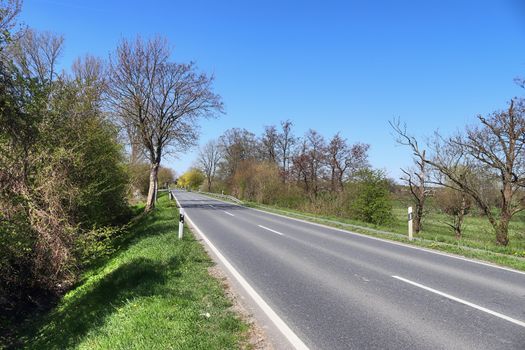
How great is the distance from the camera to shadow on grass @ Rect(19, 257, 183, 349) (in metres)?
6.46

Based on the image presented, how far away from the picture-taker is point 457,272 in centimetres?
829

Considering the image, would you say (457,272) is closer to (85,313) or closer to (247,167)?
(85,313)

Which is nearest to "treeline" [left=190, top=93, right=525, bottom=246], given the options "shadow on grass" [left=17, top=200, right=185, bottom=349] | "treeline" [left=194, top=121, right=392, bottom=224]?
"treeline" [left=194, top=121, right=392, bottom=224]

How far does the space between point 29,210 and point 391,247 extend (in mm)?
10385

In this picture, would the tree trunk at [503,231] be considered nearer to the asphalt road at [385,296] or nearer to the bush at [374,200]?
the bush at [374,200]

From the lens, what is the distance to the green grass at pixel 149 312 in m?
4.77

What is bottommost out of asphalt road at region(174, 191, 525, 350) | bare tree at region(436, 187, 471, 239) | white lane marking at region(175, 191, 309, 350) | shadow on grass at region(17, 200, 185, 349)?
shadow on grass at region(17, 200, 185, 349)

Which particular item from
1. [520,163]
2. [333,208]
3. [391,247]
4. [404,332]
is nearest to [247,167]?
[333,208]

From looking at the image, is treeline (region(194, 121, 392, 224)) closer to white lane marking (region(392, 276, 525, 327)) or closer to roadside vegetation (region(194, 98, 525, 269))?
roadside vegetation (region(194, 98, 525, 269))

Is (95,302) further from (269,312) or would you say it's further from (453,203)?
(453,203)

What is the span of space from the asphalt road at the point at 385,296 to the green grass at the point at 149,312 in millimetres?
902

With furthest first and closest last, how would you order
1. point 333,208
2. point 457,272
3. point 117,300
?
1. point 333,208
2. point 457,272
3. point 117,300

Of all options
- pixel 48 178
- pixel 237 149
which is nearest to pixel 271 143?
pixel 237 149

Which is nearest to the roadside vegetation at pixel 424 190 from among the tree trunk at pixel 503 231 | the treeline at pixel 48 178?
the tree trunk at pixel 503 231
